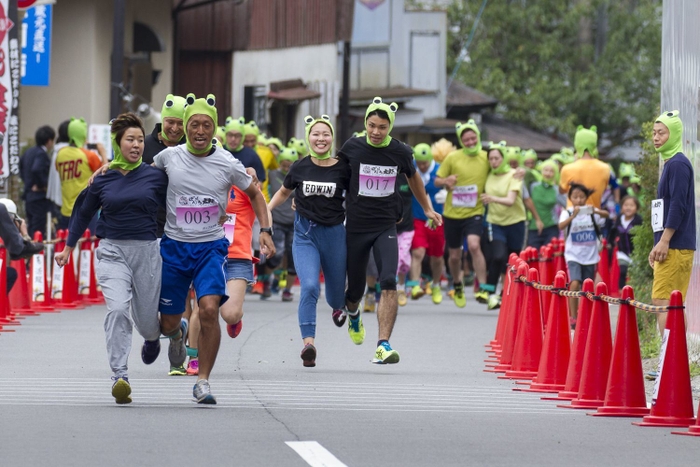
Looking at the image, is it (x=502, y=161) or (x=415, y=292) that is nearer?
(x=502, y=161)

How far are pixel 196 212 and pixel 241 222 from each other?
7.14 ft

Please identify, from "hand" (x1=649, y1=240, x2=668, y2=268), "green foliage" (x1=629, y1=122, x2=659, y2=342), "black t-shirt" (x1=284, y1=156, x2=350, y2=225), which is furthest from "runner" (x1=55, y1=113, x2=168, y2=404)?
"green foliage" (x1=629, y1=122, x2=659, y2=342)

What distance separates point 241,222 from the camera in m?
12.6

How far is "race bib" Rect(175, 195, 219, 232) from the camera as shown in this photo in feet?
34.0

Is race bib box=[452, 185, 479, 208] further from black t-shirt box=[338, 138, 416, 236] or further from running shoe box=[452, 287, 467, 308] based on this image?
black t-shirt box=[338, 138, 416, 236]

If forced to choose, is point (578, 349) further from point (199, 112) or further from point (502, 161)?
point (502, 161)

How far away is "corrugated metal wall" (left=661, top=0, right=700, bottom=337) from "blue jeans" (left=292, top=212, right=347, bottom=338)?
9.90 feet

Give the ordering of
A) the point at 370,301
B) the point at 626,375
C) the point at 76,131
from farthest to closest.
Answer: the point at 76,131, the point at 370,301, the point at 626,375

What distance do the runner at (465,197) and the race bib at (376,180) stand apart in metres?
7.21

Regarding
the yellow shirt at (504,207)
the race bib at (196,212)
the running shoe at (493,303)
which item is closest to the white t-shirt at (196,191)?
the race bib at (196,212)

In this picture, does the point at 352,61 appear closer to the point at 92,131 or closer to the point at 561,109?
the point at 561,109

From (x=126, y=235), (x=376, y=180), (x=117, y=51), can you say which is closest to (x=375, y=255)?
(x=376, y=180)

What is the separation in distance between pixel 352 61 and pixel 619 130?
12949 millimetres

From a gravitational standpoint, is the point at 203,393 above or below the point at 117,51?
below
